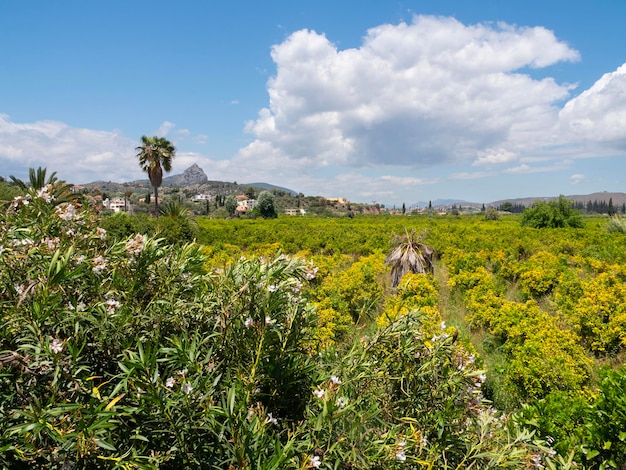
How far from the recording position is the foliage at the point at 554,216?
32406 millimetres

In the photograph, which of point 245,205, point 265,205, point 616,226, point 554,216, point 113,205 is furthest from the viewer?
point 245,205

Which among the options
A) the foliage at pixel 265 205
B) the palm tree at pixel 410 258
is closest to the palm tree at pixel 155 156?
the palm tree at pixel 410 258

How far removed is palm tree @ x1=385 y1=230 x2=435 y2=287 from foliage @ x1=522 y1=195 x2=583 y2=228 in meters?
26.8

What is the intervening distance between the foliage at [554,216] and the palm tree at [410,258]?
1056 inches

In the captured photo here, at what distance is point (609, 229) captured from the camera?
83.0 ft

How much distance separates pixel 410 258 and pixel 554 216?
28.4 m

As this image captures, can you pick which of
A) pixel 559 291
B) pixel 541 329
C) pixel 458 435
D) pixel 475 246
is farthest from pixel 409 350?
pixel 475 246

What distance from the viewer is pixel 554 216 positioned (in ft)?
107

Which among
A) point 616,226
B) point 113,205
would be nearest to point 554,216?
point 616,226

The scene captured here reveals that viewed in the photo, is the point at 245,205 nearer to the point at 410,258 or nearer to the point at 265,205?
the point at 265,205

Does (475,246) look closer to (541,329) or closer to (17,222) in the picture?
(541,329)

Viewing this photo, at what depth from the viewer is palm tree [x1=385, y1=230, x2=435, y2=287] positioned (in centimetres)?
1134

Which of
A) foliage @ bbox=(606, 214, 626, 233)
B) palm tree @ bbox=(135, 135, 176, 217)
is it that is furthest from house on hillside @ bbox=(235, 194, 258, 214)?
foliage @ bbox=(606, 214, 626, 233)

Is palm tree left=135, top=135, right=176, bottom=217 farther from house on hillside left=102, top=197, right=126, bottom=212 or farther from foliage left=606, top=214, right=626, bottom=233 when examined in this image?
foliage left=606, top=214, right=626, bottom=233
